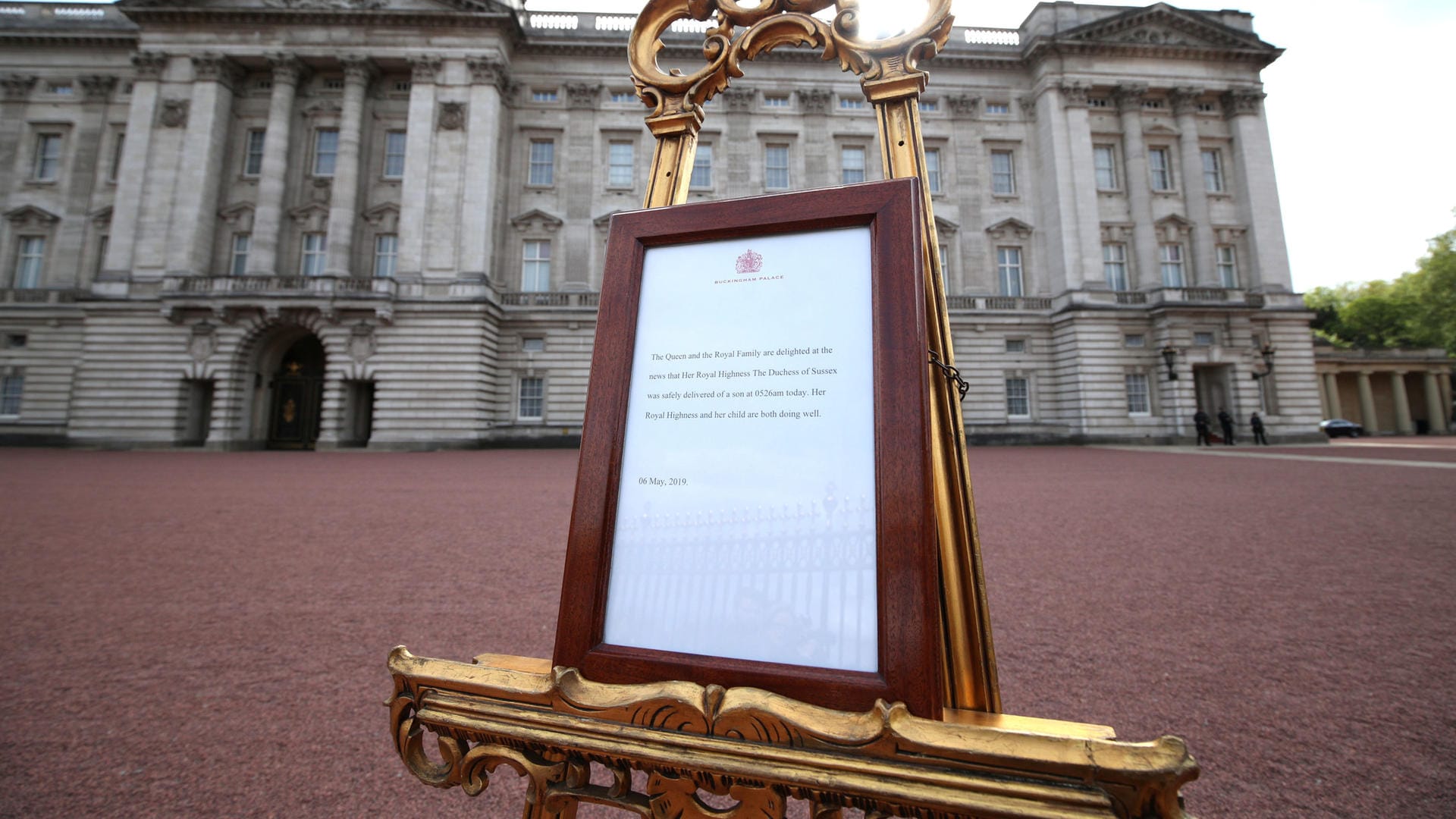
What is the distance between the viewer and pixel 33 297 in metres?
22.8

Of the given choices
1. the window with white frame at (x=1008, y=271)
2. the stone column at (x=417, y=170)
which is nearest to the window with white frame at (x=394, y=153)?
the stone column at (x=417, y=170)

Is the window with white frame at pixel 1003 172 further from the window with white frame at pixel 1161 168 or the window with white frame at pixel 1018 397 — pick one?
the window with white frame at pixel 1018 397

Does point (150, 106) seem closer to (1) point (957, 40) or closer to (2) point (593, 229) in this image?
(2) point (593, 229)

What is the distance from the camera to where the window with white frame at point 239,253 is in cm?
2153

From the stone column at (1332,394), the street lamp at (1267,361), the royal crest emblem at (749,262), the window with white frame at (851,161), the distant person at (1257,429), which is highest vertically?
the window with white frame at (851,161)

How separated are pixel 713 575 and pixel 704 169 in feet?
81.6

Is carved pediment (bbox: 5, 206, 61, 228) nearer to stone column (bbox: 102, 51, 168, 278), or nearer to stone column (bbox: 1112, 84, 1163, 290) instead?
stone column (bbox: 102, 51, 168, 278)

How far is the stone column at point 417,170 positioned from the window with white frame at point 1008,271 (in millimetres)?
22151

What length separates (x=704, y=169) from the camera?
940 inches

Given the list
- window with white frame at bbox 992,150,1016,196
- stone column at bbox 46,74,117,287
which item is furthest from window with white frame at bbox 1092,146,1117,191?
stone column at bbox 46,74,117,287

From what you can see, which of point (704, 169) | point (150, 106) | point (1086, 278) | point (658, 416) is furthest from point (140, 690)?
point (150, 106)

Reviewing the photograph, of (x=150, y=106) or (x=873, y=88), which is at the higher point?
(x=150, y=106)

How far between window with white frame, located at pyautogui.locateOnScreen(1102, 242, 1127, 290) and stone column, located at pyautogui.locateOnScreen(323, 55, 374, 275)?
28.7m

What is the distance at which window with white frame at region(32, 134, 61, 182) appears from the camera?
2370 cm
